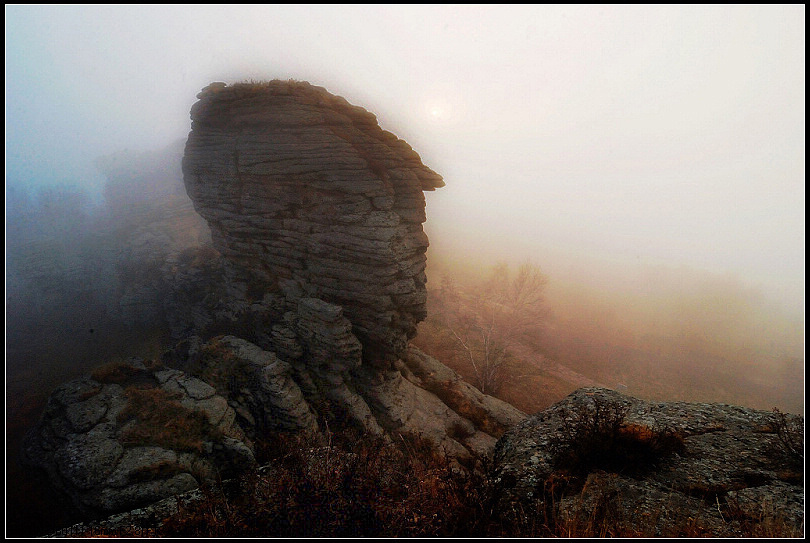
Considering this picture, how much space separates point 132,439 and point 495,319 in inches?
1327

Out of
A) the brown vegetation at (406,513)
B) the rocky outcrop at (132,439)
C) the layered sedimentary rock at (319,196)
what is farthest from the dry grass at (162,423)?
the layered sedimentary rock at (319,196)

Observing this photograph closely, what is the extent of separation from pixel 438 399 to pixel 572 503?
1521 centimetres

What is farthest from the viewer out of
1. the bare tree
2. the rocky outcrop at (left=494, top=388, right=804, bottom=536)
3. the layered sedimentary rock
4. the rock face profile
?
the bare tree

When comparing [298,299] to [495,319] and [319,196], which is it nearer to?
[319,196]

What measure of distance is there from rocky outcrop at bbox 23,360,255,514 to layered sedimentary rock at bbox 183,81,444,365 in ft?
26.0

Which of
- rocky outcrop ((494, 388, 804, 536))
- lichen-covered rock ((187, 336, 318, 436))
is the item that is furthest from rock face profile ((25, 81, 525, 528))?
rocky outcrop ((494, 388, 804, 536))

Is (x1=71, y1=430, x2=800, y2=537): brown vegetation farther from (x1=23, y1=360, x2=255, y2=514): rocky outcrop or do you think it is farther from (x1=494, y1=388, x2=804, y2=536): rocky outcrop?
(x1=23, y1=360, x2=255, y2=514): rocky outcrop

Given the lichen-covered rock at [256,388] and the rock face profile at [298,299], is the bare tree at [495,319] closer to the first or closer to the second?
the rock face profile at [298,299]

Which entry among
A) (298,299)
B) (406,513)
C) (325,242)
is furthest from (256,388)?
(406,513)

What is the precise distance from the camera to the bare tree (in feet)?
93.7

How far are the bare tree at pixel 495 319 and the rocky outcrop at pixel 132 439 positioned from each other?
2035 centimetres

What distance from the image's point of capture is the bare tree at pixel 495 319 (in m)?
28.5

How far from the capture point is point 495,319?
121 ft

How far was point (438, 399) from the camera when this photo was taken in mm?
21141
